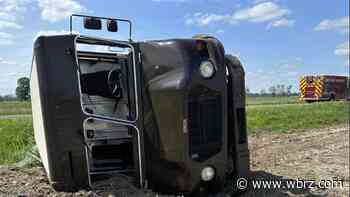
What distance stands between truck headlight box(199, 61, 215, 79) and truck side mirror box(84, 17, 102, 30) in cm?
118

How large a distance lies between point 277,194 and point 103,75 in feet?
8.38

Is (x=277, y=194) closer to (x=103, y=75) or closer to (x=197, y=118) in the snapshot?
(x=197, y=118)

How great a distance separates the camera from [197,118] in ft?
14.0

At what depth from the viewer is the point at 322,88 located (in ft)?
118

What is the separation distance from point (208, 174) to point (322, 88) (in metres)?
34.0

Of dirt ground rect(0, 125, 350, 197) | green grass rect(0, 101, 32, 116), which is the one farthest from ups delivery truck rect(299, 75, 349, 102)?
dirt ground rect(0, 125, 350, 197)

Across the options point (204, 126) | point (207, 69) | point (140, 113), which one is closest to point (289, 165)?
point (204, 126)

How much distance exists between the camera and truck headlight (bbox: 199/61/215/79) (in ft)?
14.1

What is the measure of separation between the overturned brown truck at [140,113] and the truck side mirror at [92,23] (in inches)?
0.4

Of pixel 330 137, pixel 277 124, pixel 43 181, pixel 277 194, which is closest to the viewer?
pixel 43 181

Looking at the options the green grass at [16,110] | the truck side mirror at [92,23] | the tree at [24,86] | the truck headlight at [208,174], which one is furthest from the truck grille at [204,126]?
the green grass at [16,110]

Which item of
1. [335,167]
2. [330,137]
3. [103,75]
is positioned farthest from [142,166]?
[330,137]

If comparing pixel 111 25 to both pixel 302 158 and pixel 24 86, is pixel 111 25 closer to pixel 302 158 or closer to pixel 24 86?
pixel 302 158

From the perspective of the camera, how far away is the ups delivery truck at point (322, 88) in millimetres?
36188
